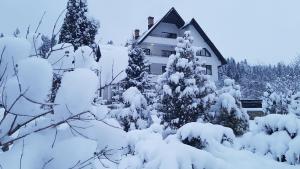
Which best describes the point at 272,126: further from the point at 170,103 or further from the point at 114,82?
the point at 114,82

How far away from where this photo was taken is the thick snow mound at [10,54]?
2033 millimetres

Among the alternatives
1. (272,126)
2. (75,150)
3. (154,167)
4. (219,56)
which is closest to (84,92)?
(75,150)

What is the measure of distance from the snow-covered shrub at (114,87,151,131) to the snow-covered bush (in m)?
6.61

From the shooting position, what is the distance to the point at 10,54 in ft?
6.69

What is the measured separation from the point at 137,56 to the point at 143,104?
13.4 feet

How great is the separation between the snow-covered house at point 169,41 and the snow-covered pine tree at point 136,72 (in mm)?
11869

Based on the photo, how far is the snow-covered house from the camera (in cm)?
3141

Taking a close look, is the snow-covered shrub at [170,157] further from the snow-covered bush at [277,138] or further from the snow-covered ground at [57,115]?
the snow-covered bush at [277,138]

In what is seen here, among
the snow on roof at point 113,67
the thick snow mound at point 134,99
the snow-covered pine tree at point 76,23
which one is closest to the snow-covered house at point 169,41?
the thick snow mound at point 134,99

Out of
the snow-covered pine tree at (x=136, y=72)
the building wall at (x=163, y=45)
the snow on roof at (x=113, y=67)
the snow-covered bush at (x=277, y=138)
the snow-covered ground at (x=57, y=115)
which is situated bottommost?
the snow-covered bush at (x=277, y=138)

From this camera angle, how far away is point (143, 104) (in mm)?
16031

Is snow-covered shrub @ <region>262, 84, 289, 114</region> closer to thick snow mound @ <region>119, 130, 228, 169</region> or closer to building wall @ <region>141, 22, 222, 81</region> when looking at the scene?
building wall @ <region>141, 22, 222, 81</region>

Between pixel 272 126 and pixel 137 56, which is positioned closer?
pixel 272 126

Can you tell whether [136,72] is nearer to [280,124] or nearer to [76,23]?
[76,23]
